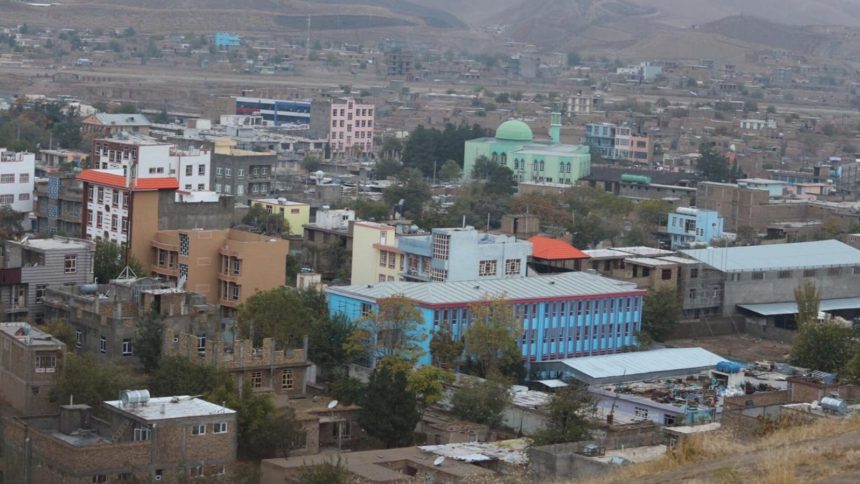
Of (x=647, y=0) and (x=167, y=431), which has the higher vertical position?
(x=647, y=0)

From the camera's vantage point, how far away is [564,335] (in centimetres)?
2248

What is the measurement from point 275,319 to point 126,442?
4.88 meters

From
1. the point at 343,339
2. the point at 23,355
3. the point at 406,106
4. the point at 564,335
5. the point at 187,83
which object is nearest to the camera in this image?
the point at 23,355

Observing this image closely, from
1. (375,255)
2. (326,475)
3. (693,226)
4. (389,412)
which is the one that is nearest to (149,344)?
(389,412)

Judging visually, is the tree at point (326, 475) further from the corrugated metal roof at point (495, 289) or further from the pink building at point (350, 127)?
the pink building at point (350, 127)

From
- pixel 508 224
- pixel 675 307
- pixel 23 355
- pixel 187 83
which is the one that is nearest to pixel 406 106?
pixel 187 83

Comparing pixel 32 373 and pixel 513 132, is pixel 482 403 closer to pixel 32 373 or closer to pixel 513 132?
pixel 32 373

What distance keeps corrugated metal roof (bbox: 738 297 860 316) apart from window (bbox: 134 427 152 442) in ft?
43.0

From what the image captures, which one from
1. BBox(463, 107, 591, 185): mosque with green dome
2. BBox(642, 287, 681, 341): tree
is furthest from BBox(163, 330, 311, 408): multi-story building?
BBox(463, 107, 591, 185): mosque with green dome

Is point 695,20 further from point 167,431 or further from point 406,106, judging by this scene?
point 167,431

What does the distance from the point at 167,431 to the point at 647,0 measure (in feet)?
442

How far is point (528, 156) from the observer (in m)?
44.7

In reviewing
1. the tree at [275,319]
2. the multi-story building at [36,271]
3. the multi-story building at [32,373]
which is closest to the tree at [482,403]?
the tree at [275,319]

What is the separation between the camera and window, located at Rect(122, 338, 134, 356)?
19.2 metres
